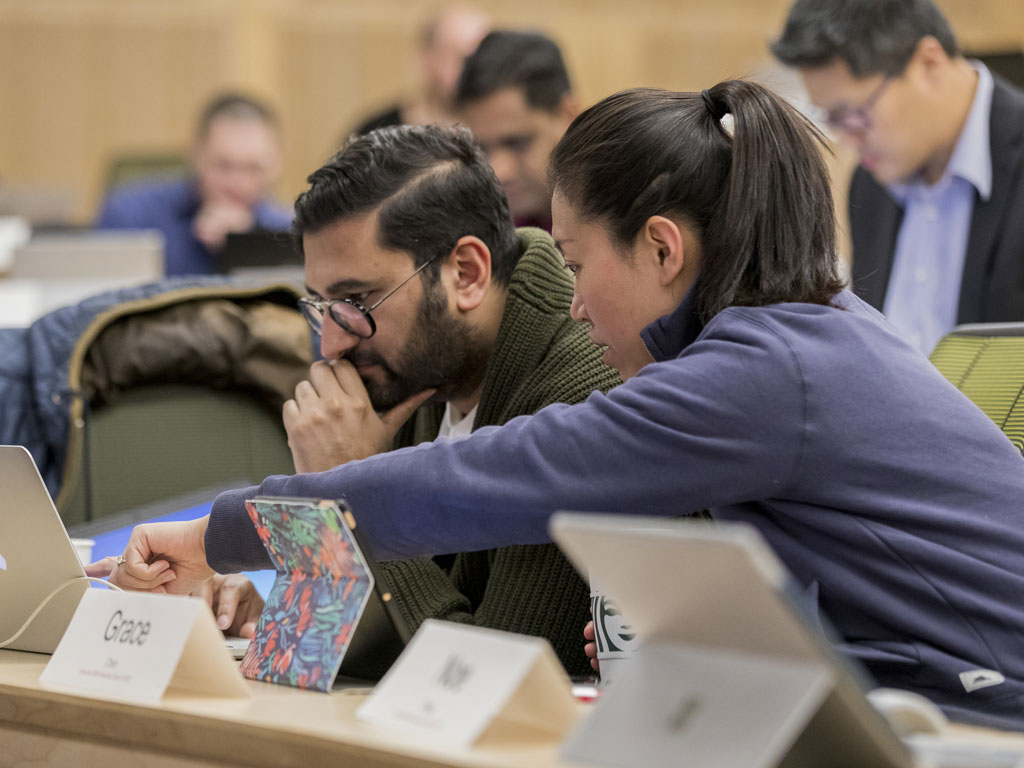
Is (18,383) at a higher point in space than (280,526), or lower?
lower

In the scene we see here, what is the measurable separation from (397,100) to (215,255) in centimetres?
250

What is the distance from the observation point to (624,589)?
0.83 meters

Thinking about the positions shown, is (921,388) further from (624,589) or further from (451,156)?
(451,156)

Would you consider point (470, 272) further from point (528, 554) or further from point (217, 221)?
point (217, 221)

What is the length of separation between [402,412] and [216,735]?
2.86ft

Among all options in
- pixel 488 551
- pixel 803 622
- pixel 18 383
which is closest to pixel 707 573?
pixel 803 622

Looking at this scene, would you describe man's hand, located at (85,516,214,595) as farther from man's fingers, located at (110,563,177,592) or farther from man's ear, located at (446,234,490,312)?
→ man's ear, located at (446,234,490,312)

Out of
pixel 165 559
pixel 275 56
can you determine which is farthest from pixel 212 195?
pixel 165 559

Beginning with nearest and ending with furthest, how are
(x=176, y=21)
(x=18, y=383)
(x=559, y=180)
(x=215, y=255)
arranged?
(x=559, y=180), (x=18, y=383), (x=215, y=255), (x=176, y=21)

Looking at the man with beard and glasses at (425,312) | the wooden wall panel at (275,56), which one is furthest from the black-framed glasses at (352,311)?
the wooden wall panel at (275,56)

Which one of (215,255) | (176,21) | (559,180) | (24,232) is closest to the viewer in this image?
(559,180)

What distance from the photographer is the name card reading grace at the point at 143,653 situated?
40.2 inches

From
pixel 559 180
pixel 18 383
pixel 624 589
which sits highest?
pixel 559 180

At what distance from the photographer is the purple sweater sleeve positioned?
1065 mm
